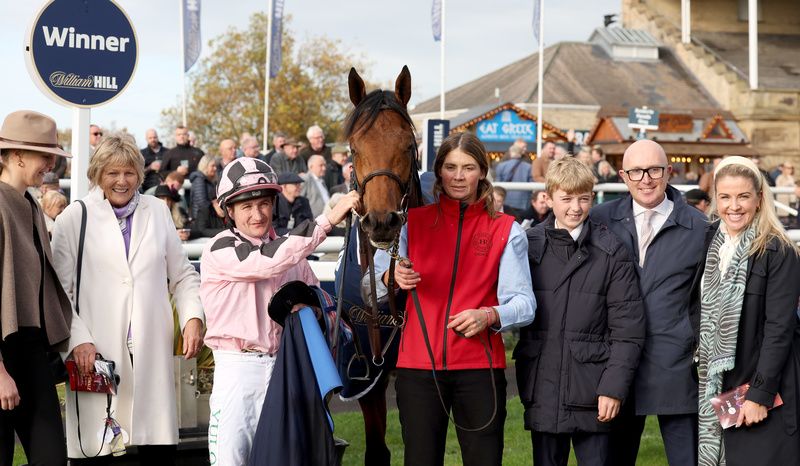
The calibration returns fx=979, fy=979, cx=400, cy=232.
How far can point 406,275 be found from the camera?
157 inches

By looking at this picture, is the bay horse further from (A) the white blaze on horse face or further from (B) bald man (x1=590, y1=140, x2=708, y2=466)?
Answer: (B) bald man (x1=590, y1=140, x2=708, y2=466)

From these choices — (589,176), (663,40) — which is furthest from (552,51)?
(589,176)

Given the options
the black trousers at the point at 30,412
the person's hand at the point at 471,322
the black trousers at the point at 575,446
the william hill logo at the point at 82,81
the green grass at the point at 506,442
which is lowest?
the green grass at the point at 506,442

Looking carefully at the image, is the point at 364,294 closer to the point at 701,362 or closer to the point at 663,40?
the point at 701,362

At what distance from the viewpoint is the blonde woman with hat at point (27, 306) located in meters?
3.97

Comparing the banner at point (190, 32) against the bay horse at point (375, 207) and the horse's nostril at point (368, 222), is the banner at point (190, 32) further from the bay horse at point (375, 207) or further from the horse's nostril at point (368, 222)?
the horse's nostril at point (368, 222)

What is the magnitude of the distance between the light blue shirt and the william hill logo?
2.52 m

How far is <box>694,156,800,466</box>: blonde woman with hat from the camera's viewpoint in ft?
13.2

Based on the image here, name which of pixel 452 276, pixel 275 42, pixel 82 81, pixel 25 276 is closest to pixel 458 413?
pixel 452 276

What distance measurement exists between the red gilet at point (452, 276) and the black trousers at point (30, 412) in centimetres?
146

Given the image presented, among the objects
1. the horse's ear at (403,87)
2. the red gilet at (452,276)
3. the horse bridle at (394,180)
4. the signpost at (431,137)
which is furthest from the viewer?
the signpost at (431,137)

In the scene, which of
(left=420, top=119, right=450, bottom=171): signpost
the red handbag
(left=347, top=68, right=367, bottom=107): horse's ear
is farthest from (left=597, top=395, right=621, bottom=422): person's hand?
(left=420, top=119, right=450, bottom=171): signpost

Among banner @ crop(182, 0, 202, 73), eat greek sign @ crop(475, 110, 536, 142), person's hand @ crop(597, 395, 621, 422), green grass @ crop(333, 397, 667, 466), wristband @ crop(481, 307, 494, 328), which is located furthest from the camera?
eat greek sign @ crop(475, 110, 536, 142)

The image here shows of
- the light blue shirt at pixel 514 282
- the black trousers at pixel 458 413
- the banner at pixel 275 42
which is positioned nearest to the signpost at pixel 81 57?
the light blue shirt at pixel 514 282
